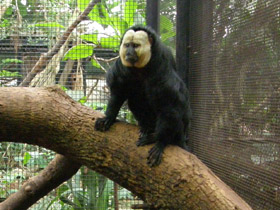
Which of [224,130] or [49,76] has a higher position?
[49,76]

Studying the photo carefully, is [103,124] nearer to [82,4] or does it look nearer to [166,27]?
[166,27]

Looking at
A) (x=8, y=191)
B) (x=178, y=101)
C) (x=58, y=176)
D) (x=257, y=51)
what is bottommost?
(x=8, y=191)

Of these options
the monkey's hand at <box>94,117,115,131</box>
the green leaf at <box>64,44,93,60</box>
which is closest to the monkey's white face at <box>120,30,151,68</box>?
the monkey's hand at <box>94,117,115,131</box>

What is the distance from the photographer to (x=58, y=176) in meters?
2.32

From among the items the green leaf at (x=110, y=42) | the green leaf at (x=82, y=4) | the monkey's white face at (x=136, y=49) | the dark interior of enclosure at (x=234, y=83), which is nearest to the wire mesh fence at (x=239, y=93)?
the dark interior of enclosure at (x=234, y=83)

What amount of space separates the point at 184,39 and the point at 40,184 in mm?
1652

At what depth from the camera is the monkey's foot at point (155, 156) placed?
1795 mm

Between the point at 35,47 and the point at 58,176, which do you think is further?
the point at 35,47

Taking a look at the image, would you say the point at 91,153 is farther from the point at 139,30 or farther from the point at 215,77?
the point at 215,77

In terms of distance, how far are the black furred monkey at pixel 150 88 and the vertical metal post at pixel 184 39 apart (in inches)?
20.2

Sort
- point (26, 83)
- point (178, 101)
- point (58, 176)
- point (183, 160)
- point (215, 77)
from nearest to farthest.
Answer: point (183, 160) < point (178, 101) < point (58, 176) < point (215, 77) < point (26, 83)

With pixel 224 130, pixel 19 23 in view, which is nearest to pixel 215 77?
pixel 224 130

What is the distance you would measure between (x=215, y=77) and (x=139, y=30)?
0.70m

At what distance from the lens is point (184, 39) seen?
287 centimetres
